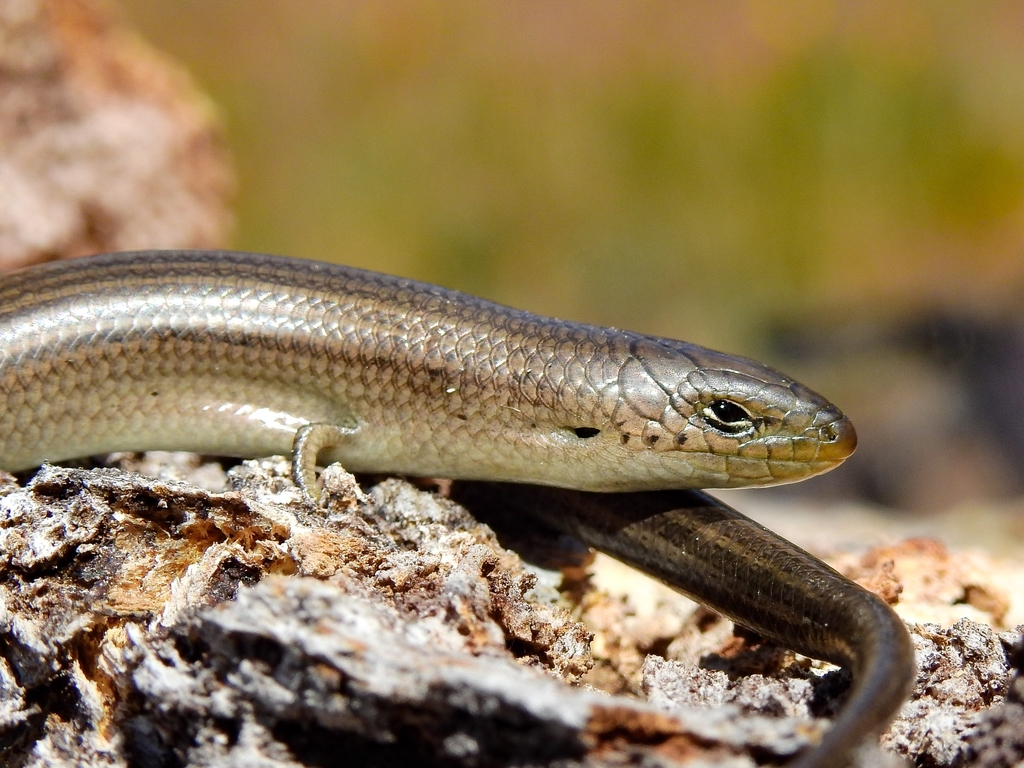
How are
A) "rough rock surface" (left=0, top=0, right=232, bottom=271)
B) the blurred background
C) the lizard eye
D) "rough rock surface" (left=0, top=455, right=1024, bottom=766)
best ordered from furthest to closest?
the blurred background
"rough rock surface" (left=0, top=0, right=232, bottom=271)
the lizard eye
"rough rock surface" (left=0, top=455, right=1024, bottom=766)

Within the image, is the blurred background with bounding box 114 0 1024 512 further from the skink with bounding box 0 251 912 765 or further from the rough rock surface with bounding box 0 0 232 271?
the skink with bounding box 0 251 912 765

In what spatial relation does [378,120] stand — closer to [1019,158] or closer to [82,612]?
[1019,158]

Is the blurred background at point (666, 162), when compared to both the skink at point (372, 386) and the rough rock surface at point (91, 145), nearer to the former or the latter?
the rough rock surface at point (91, 145)

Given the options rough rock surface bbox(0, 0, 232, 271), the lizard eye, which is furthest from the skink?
rough rock surface bbox(0, 0, 232, 271)

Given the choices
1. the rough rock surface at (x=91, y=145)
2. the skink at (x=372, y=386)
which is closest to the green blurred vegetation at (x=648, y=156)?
the rough rock surface at (x=91, y=145)

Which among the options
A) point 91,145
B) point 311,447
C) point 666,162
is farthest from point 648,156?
point 311,447

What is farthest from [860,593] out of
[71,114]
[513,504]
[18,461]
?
[71,114]
